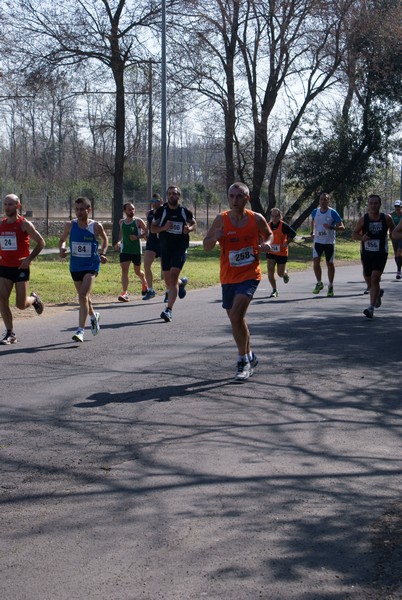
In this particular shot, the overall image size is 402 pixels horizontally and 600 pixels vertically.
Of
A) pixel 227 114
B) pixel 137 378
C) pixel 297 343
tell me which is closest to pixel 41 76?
pixel 227 114

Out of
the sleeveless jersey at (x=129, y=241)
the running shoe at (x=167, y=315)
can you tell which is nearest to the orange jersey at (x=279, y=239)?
the sleeveless jersey at (x=129, y=241)

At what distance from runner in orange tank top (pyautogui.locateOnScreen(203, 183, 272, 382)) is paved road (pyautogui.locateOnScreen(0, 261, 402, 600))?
0.59 meters

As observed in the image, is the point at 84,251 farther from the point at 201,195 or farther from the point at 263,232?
the point at 201,195

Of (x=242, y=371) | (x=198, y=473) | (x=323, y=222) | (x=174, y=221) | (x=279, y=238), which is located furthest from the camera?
(x=279, y=238)

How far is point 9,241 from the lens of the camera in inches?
448

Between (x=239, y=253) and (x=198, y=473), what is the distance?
11.6 ft

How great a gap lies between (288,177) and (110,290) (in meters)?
22.5

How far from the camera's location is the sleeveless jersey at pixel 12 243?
11375 millimetres

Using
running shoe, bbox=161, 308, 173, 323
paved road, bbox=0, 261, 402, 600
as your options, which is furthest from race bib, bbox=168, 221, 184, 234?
paved road, bbox=0, 261, 402, 600

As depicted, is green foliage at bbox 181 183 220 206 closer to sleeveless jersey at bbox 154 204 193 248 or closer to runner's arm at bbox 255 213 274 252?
sleeveless jersey at bbox 154 204 193 248

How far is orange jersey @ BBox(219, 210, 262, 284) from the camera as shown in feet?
29.5

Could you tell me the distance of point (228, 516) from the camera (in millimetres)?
5066

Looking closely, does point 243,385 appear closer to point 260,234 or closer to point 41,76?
point 260,234

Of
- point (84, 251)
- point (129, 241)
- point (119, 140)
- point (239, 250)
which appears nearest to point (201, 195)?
point (119, 140)
